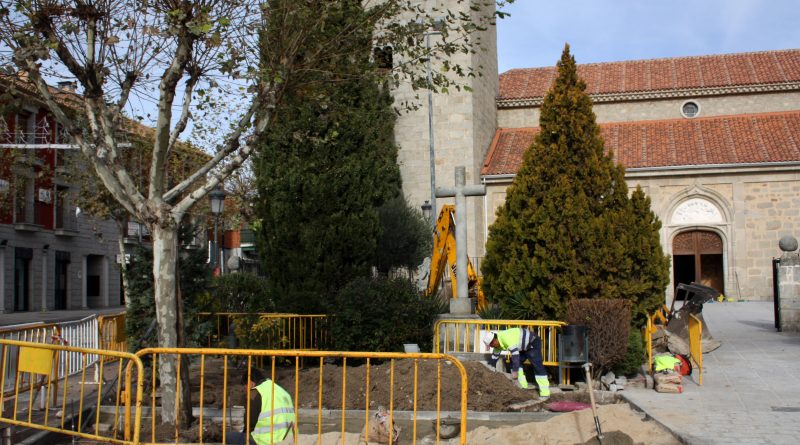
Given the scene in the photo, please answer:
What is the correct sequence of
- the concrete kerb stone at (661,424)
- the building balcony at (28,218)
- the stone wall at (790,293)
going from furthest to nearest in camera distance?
the building balcony at (28,218) → the stone wall at (790,293) → the concrete kerb stone at (661,424)

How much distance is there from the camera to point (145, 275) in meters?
11.0

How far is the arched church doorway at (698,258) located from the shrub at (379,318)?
18.9 meters

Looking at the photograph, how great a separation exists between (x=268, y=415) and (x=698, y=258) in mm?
25302

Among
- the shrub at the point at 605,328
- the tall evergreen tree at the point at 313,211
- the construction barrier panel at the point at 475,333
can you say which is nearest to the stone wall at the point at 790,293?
the shrub at the point at 605,328

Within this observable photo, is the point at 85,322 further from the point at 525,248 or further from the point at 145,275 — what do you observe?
the point at 525,248

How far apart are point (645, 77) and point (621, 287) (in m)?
21.2

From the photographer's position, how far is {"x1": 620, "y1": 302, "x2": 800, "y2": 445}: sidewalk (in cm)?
784

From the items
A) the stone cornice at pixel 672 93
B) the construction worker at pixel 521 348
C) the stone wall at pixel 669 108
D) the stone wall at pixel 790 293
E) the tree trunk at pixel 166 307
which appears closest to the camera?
the tree trunk at pixel 166 307


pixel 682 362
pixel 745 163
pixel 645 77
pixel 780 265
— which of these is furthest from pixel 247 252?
pixel 682 362

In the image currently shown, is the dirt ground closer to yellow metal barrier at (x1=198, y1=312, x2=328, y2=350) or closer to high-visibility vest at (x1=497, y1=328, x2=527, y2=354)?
high-visibility vest at (x1=497, y1=328, x2=527, y2=354)

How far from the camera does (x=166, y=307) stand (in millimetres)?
8359

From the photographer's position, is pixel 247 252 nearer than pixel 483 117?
No

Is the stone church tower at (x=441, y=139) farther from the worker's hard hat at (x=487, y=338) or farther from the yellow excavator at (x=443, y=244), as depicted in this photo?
the worker's hard hat at (x=487, y=338)

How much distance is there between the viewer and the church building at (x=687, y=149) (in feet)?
89.8
